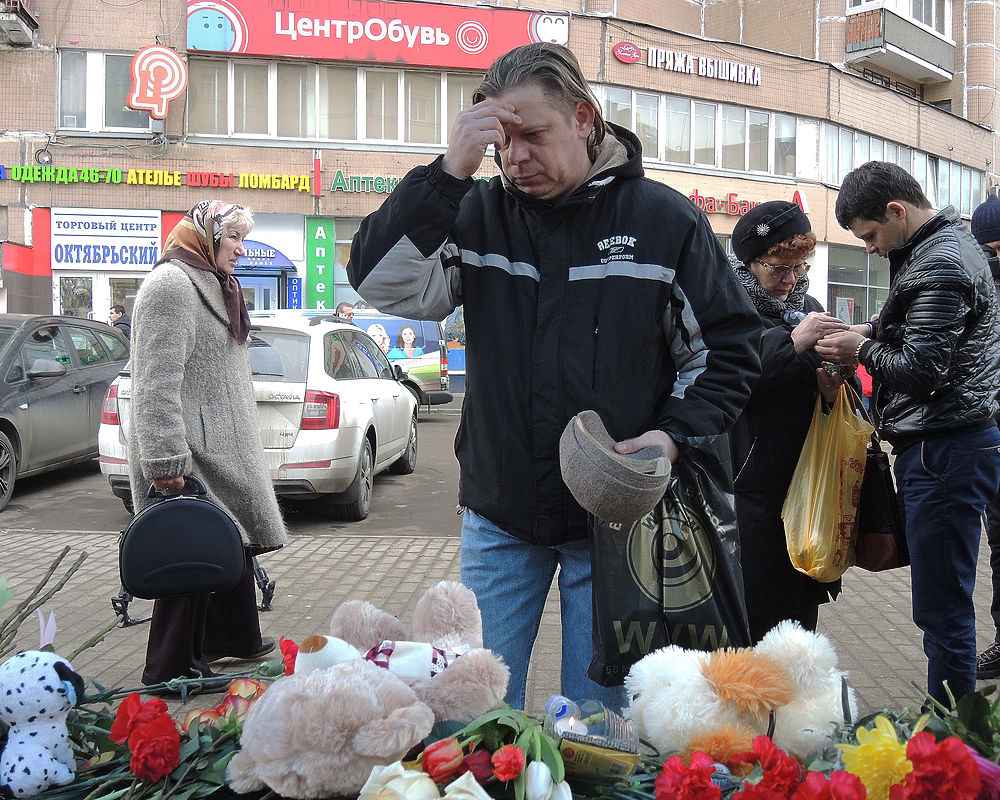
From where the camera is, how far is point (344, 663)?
1.25m

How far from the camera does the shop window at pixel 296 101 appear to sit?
75.9 ft

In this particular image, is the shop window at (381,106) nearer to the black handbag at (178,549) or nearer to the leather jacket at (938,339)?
the black handbag at (178,549)

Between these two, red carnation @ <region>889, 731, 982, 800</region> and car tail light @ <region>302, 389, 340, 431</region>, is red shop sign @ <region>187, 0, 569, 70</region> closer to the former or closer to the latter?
car tail light @ <region>302, 389, 340, 431</region>

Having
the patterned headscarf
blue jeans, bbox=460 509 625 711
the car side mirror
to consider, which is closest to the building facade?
the car side mirror

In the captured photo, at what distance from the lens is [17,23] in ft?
68.8

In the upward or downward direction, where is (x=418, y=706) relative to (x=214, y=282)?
downward

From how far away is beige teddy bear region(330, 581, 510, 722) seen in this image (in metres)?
1.30

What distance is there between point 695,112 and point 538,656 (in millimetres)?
24321

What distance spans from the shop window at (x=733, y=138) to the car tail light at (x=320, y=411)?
21680 mm

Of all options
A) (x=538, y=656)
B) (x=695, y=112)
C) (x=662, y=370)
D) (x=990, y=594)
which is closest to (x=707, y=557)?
(x=662, y=370)

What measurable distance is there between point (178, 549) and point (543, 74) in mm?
2219

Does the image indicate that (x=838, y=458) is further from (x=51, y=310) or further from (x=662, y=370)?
(x=51, y=310)

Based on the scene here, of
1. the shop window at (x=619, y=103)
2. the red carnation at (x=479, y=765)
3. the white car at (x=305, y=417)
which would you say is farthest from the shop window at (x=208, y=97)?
the red carnation at (x=479, y=765)

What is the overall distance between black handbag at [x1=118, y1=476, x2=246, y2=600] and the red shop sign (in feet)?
69.8
